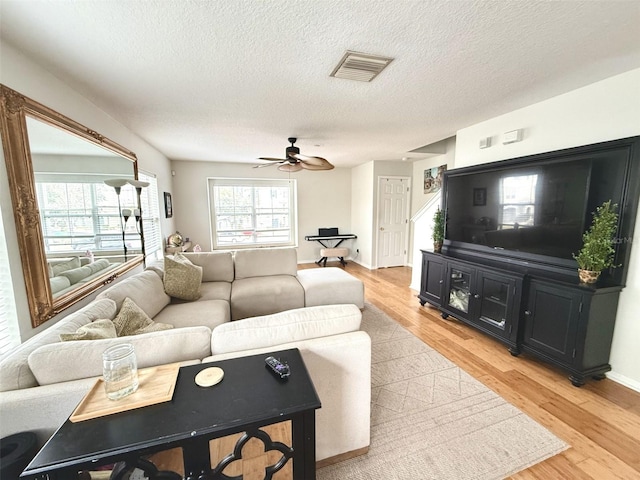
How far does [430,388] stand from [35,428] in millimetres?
2289

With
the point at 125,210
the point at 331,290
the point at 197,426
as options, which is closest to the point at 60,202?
the point at 125,210

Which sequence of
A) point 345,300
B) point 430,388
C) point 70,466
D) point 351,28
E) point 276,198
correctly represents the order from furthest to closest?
point 276,198, point 345,300, point 430,388, point 351,28, point 70,466

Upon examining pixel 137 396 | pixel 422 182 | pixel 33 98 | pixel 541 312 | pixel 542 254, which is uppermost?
pixel 33 98

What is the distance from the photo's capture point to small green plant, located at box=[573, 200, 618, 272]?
1.99 meters

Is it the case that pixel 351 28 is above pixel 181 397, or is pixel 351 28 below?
above

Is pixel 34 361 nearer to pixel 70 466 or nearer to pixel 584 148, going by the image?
pixel 70 466

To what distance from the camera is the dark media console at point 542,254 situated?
2043 millimetres

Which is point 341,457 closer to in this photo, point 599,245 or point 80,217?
point 599,245

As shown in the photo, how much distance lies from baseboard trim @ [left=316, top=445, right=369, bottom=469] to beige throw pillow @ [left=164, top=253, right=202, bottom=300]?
1.97m

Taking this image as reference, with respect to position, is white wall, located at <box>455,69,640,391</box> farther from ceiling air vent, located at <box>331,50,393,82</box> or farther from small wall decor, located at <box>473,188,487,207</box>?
ceiling air vent, located at <box>331,50,393,82</box>

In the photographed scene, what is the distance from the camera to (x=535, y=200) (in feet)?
8.29

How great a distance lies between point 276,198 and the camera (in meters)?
6.27

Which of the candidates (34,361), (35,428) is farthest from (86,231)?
(35,428)

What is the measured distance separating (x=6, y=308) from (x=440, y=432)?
268 centimetres
